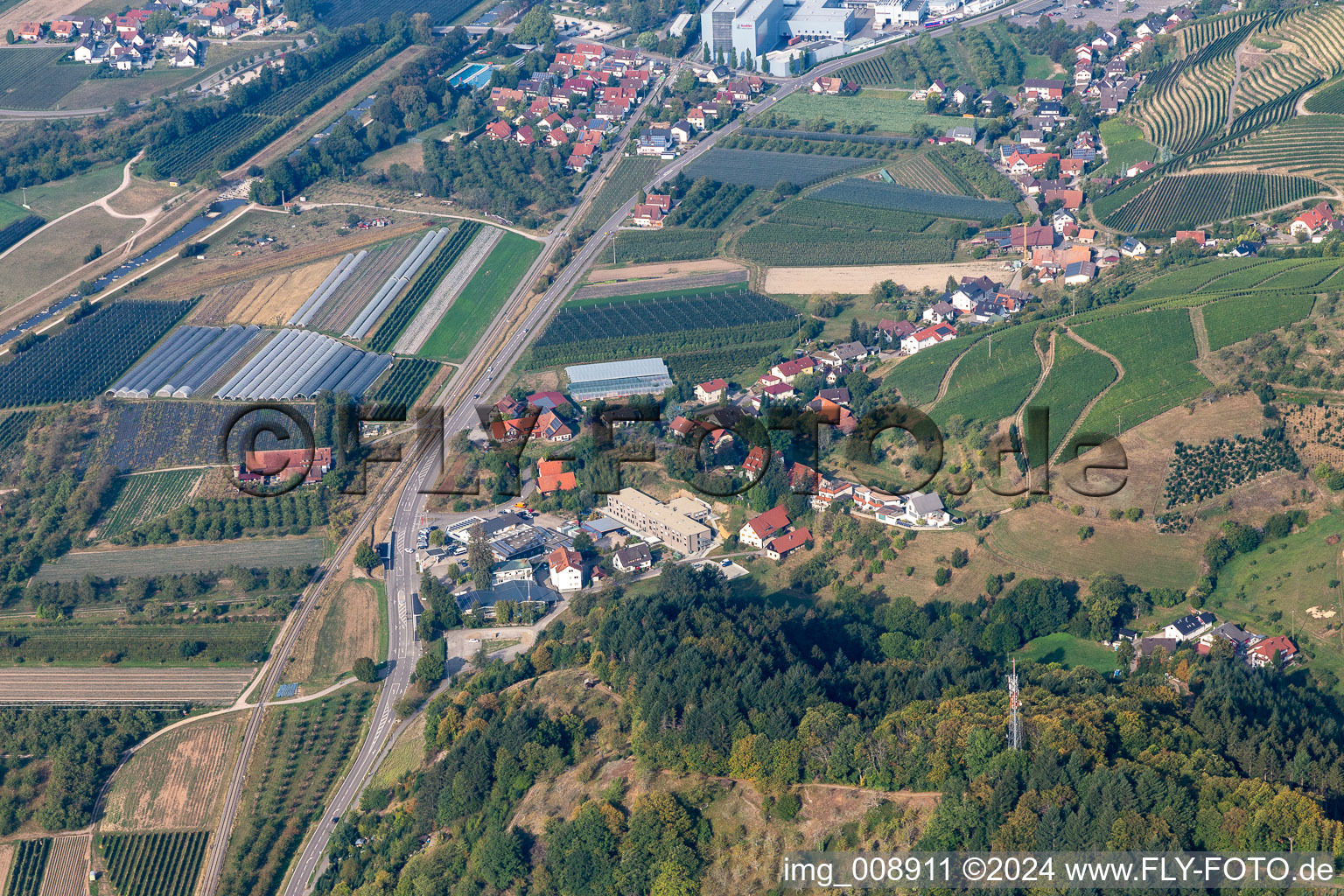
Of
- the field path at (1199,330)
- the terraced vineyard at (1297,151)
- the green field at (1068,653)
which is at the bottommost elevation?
the green field at (1068,653)

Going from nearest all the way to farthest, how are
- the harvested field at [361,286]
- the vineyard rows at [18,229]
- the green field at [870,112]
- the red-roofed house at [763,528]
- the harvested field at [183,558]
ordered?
the red-roofed house at [763,528]
the harvested field at [183,558]
the harvested field at [361,286]
the vineyard rows at [18,229]
the green field at [870,112]

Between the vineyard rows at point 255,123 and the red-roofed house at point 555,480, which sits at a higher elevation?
the vineyard rows at point 255,123

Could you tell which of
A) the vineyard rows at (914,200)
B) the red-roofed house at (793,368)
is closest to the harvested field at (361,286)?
the red-roofed house at (793,368)

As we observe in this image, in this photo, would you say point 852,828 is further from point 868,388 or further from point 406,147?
point 406,147

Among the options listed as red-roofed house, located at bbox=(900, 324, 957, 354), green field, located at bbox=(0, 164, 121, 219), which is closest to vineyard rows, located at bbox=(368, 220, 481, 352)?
green field, located at bbox=(0, 164, 121, 219)

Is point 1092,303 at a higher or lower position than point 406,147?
lower

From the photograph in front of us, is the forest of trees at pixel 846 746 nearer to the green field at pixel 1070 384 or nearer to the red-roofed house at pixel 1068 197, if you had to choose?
the green field at pixel 1070 384

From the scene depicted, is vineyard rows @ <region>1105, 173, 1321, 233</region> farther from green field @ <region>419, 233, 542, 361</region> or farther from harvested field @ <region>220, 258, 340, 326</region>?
harvested field @ <region>220, 258, 340, 326</region>

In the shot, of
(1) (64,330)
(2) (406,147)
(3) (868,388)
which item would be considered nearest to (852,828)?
(3) (868,388)
